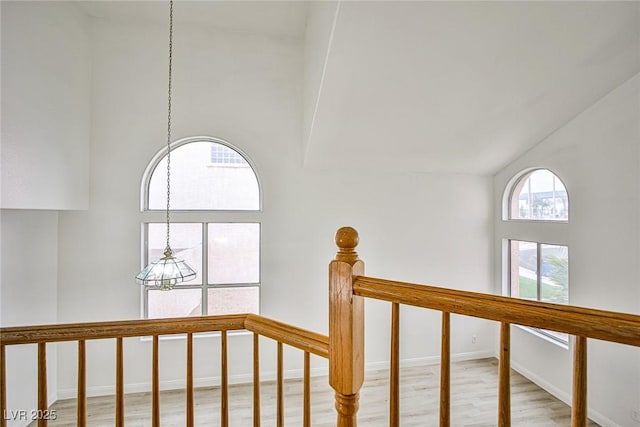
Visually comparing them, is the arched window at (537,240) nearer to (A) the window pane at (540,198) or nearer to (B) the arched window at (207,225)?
(A) the window pane at (540,198)

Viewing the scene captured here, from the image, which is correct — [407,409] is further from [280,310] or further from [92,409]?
[92,409]

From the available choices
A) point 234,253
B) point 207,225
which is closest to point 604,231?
point 234,253

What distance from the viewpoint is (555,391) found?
352cm

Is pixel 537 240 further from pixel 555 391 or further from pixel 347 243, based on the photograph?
pixel 347 243

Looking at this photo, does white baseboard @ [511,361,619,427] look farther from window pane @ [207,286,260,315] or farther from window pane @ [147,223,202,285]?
window pane @ [147,223,202,285]

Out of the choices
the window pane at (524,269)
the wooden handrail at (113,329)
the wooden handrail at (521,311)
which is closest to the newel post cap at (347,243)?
the wooden handrail at (521,311)

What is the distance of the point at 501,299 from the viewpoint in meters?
0.83

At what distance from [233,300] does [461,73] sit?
3.63 metres

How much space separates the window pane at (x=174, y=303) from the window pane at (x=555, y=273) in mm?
4373

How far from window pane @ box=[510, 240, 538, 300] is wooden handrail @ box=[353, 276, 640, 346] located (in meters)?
3.92

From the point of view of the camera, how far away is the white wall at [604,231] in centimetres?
284

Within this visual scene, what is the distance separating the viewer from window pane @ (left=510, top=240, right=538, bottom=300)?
400cm

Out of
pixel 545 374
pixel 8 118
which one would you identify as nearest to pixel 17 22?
pixel 8 118

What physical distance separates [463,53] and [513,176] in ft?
7.78
